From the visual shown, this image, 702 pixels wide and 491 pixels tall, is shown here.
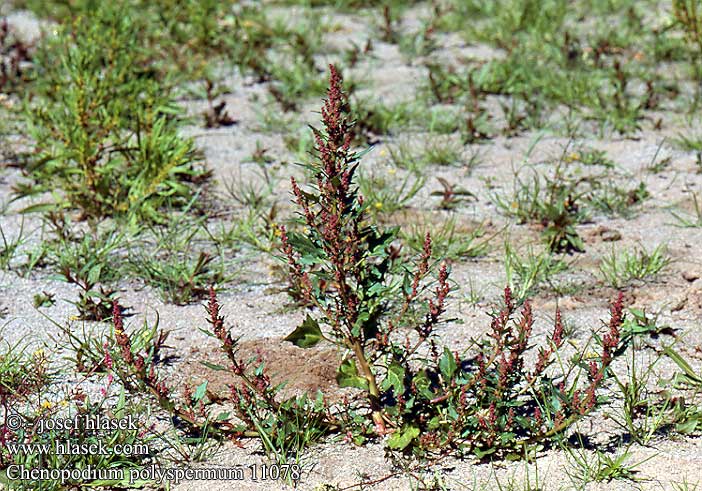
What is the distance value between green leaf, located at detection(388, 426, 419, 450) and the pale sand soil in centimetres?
7

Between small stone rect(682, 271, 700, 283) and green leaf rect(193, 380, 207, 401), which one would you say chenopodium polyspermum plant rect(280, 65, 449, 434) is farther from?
small stone rect(682, 271, 700, 283)

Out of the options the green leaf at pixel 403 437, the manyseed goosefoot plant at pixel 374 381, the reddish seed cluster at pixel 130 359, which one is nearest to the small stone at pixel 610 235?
the manyseed goosefoot plant at pixel 374 381

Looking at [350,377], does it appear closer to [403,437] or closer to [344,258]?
[403,437]

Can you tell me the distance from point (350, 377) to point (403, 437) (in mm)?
253

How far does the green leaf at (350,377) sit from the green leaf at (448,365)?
251mm

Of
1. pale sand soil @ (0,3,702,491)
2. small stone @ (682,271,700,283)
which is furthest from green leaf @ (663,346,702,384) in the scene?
small stone @ (682,271,700,283)

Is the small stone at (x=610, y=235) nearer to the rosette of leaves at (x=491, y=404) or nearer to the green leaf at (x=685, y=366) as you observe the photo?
the green leaf at (x=685, y=366)

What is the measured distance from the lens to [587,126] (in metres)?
5.44

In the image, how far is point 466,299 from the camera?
3.88m

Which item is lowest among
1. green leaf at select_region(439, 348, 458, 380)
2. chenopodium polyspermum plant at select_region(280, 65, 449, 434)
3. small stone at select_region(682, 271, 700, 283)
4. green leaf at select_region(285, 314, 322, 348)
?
small stone at select_region(682, 271, 700, 283)

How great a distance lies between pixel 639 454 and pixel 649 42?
4.00 meters

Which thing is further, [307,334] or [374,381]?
[374,381]

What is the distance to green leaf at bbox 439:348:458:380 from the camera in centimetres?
302

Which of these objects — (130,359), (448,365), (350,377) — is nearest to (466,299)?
(448,365)
